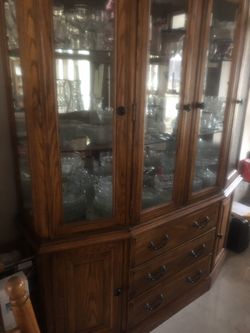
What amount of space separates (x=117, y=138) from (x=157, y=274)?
875 millimetres

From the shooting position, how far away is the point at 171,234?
5.15ft

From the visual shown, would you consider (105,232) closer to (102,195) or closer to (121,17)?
(102,195)

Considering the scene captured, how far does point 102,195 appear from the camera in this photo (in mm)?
1346

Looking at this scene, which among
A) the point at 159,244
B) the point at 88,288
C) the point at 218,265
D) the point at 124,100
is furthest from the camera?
the point at 218,265

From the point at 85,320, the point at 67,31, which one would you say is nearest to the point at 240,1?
the point at 67,31

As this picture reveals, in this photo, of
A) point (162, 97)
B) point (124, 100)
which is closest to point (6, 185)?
point (124, 100)

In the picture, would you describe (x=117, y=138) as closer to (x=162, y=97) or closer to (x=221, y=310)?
(x=162, y=97)

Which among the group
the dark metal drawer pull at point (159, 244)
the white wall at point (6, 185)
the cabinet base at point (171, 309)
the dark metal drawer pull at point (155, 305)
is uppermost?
the white wall at point (6, 185)

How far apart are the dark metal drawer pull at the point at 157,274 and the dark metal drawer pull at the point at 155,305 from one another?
0.53ft

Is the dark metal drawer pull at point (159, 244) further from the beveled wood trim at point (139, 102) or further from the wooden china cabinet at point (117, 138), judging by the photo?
the beveled wood trim at point (139, 102)

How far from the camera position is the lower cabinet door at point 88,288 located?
128 cm

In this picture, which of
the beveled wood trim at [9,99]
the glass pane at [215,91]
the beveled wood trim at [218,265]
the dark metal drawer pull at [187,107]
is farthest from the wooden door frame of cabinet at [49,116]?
the beveled wood trim at [218,265]

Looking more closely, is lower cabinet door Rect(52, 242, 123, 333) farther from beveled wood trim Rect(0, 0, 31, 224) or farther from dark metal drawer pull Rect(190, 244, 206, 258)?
dark metal drawer pull Rect(190, 244, 206, 258)

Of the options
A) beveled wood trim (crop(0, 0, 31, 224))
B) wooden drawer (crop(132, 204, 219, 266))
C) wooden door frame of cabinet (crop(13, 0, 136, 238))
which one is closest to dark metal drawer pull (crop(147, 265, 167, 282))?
wooden drawer (crop(132, 204, 219, 266))
